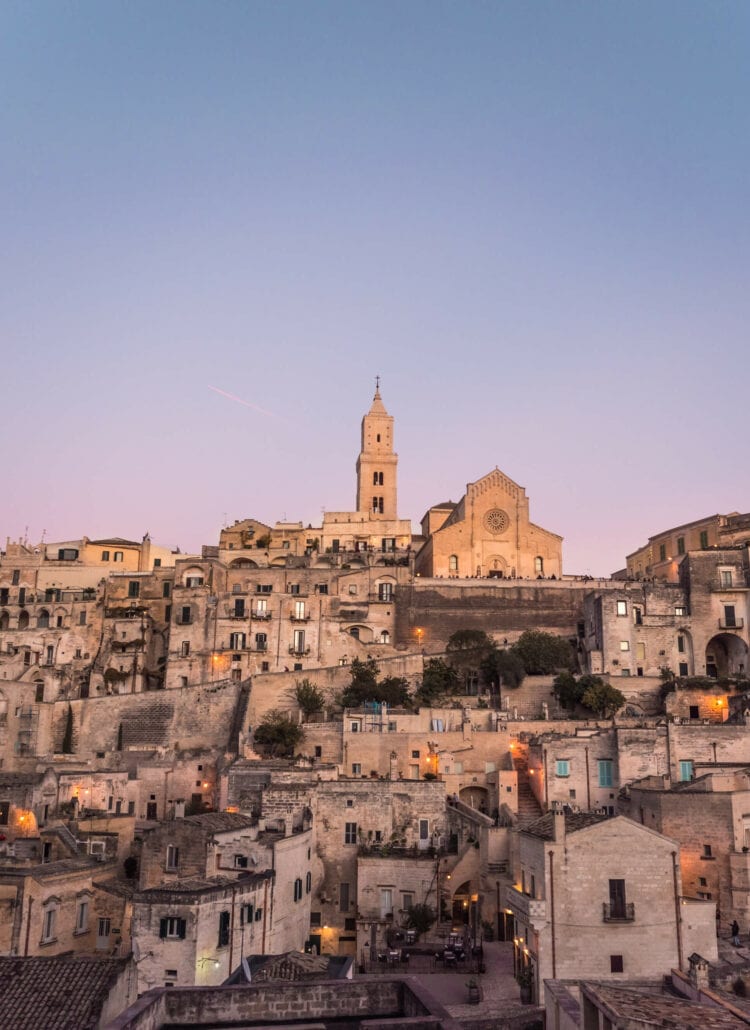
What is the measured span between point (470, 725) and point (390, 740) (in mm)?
3728

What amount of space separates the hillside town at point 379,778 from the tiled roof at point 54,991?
0.31ft

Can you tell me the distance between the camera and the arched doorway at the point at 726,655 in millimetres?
55375

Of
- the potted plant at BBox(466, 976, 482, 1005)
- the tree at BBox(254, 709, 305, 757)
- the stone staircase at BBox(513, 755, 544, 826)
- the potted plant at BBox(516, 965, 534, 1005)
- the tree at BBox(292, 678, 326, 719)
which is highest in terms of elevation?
the tree at BBox(292, 678, 326, 719)

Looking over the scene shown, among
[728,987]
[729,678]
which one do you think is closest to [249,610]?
[729,678]

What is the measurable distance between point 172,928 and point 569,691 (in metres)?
28.9

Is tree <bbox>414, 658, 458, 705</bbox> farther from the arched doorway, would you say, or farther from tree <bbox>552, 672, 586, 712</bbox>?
the arched doorway

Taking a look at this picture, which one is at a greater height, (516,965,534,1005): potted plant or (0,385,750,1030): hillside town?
(0,385,750,1030): hillside town

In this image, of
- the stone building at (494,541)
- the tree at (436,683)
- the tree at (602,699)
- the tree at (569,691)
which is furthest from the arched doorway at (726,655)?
the tree at (436,683)

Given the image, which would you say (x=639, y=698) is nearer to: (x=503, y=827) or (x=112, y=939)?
(x=503, y=827)

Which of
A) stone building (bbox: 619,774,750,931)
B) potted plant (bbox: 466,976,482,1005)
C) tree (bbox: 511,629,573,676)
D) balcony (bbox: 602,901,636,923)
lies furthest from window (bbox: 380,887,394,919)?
tree (bbox: 511,629,573,676)

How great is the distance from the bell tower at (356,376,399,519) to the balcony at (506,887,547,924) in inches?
2150

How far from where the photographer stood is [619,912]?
Result: 80.7ft

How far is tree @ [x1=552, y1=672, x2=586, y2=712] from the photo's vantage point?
48.9 meters

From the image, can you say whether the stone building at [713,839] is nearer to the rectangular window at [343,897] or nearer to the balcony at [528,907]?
the balcony at [528,907]
